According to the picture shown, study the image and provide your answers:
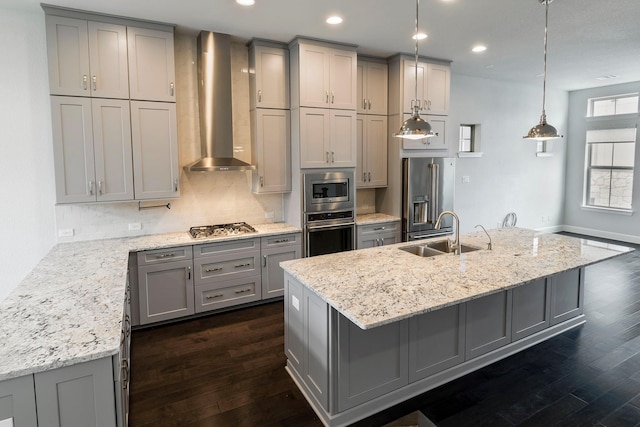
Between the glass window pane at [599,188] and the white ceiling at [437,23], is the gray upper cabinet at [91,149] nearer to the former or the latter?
the white ceiling at [437,23]

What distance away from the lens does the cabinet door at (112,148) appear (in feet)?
11.5

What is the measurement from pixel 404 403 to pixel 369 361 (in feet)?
1.55

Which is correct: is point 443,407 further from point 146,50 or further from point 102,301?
point 146,50

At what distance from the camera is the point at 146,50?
3.65 metres

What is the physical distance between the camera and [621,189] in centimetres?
727

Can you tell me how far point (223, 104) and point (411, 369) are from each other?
3.18m

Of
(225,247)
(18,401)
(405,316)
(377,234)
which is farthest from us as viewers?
(377,234)

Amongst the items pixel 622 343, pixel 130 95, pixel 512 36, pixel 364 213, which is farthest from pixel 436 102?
pixel 130 95

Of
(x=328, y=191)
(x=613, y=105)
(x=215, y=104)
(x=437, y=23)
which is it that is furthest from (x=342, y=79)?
(x=613, y=105)

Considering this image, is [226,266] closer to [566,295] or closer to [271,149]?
[271,149]

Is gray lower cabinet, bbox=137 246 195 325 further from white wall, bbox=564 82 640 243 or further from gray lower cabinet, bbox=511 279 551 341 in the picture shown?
white wall, bbox=564 82 640 243

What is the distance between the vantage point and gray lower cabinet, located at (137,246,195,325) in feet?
12.0

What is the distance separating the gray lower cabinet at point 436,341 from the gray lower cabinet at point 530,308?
0.65 m

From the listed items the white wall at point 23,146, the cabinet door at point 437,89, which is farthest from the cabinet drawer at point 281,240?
the cabinet door at point 437,89
